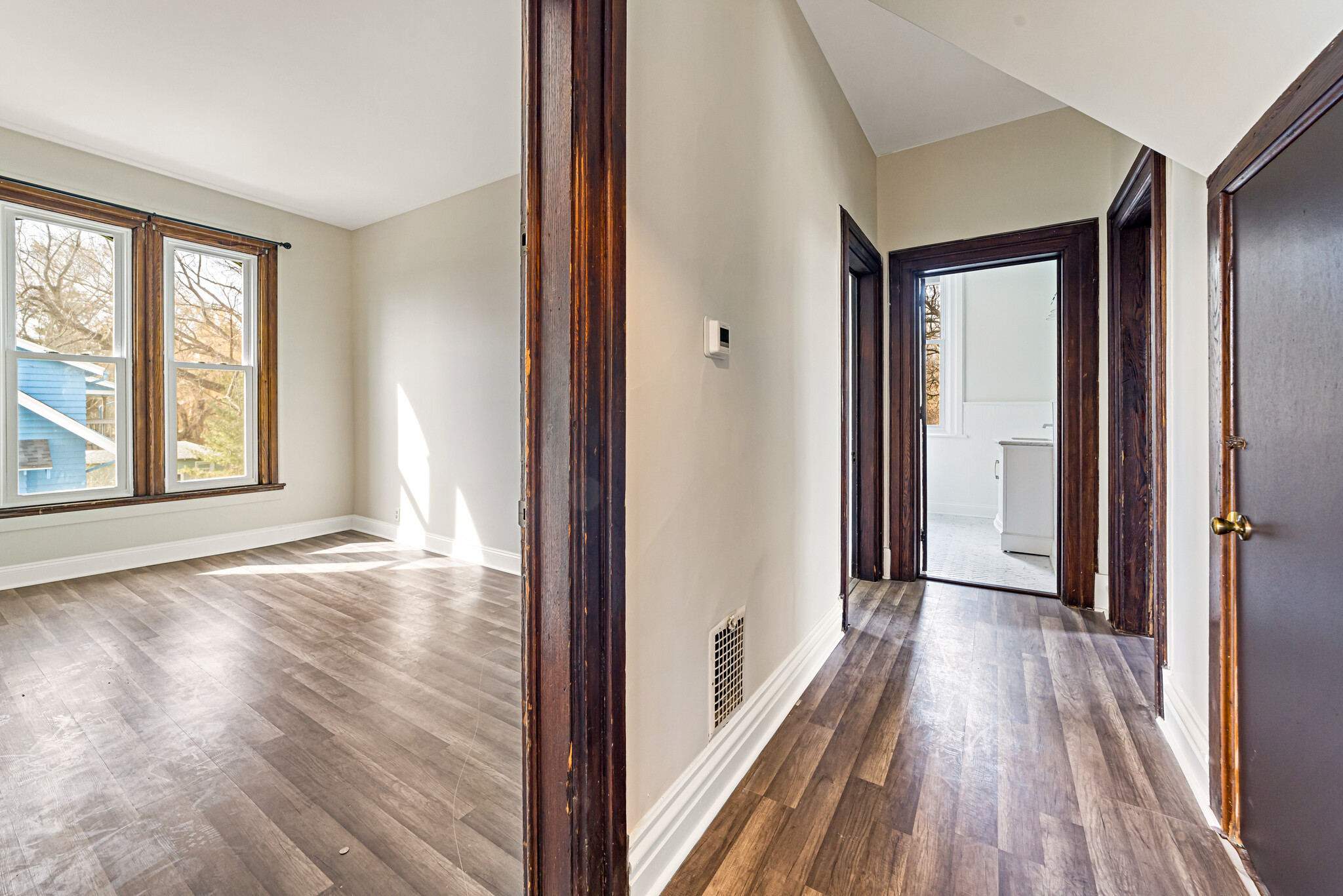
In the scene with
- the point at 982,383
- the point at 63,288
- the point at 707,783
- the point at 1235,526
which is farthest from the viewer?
the point at 982,383

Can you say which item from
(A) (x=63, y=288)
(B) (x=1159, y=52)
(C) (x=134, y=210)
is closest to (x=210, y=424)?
(A) (x=63, y=288)

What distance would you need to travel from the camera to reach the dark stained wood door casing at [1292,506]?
92 cm

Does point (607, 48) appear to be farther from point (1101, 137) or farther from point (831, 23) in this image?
point (1101, 137)

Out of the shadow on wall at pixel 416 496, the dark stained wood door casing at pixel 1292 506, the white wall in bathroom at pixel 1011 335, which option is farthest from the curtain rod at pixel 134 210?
the white wall in bathroom at pixel 1011 335

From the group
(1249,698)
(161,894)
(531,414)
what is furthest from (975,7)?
(161,894)

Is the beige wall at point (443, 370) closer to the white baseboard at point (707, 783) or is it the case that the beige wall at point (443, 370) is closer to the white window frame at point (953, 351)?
the white baseboard at point (707, 783)

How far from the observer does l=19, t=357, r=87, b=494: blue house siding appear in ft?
11.0

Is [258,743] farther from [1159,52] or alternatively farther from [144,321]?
[144,321]

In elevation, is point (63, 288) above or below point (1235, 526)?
above

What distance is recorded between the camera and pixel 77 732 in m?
1.90

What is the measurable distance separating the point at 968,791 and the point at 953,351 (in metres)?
5.25

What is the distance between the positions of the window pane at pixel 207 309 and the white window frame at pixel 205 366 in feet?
0.09

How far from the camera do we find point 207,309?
4312mm

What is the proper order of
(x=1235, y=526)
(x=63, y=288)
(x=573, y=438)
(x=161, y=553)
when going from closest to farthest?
(x=573, y=438) < (x=1235, y=526) < (x=63, y=288) < (x=161, y=553)
